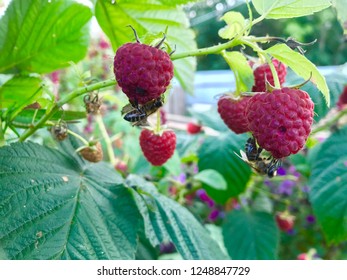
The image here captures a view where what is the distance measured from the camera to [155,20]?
2.01 feet

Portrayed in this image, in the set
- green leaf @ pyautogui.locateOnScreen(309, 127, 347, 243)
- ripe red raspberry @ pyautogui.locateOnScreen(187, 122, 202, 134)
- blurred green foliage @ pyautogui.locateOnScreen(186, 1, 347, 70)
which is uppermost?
ripe red raspberry @ pyautogui.locateOnScreen(187, 122, 202, 134)

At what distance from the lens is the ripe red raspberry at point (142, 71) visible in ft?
1.27

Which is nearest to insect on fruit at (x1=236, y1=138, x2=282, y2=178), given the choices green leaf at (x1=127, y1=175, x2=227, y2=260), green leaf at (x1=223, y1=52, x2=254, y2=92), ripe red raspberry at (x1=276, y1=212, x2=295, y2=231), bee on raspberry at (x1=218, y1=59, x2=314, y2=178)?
bee on raspberry at (x1=218, y1=59, x2=314, y2=178)

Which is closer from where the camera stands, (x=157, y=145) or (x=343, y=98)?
(x=157, y=145)

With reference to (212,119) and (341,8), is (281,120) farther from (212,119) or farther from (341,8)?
(212,119)

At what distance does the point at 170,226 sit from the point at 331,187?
0.44 meters

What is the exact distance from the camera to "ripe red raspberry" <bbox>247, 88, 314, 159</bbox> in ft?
1.30

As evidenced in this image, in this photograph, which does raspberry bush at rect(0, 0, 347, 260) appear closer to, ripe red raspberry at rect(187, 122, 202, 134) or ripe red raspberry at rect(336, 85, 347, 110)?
ripe red raspberry at rect(336, 85, 347, 110)

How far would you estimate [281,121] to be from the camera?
0.40 m

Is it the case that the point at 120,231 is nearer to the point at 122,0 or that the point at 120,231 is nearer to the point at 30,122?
the point at 30,122

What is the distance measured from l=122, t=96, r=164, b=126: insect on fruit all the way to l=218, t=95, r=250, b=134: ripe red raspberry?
0.43 feet

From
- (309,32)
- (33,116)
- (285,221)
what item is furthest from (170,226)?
(309,32)
